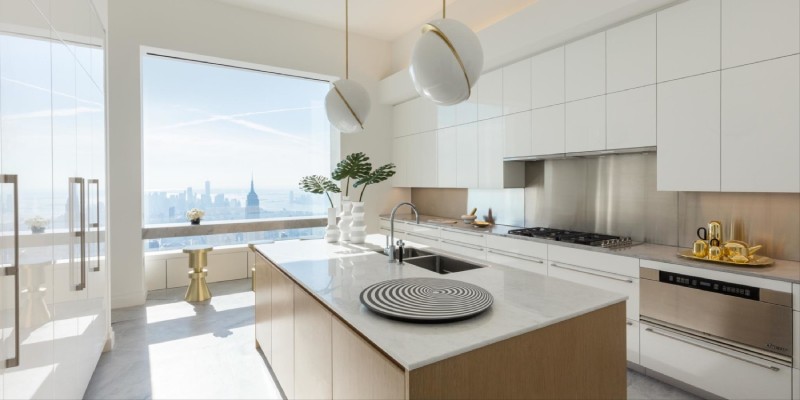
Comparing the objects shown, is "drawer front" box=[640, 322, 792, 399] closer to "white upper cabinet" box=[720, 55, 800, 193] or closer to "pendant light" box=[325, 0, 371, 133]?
"white upper cabinet" box=[720, 55, 800, 193]

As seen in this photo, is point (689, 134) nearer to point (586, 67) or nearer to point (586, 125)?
point (586, 125)

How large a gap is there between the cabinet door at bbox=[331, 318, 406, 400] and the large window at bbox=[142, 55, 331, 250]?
4.32m

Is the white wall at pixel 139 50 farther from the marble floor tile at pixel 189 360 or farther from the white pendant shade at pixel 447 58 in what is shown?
the white pendant shade at pixel 447 58

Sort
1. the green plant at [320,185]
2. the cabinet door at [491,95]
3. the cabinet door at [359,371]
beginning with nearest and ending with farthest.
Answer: the cabinet door at [359,371] → the green plant at [320,185] → the cabinet door at [491,95]

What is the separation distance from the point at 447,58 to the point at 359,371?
1.26 metres

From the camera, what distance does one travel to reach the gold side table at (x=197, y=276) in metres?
4.34

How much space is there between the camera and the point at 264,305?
2725 millimetres

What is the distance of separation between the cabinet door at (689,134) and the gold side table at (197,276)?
4.50 meters

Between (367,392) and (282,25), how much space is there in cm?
499

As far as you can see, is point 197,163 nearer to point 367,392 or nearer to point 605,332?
point 367,392

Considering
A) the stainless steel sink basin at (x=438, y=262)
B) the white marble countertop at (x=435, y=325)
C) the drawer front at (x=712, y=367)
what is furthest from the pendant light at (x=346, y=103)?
the drawer front at (x=712, y=367)

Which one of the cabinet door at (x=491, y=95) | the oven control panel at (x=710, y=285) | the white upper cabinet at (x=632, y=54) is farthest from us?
the cabinet door at (x=491, y=95)

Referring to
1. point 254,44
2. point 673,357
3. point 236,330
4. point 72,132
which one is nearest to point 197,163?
point 254,44

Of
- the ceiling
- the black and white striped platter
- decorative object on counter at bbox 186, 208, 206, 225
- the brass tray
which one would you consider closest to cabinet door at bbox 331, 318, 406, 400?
the black and white striped platter
